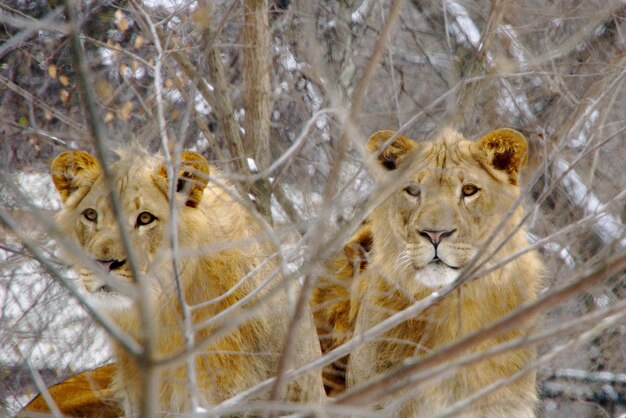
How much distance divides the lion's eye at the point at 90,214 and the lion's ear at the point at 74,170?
0.75ft

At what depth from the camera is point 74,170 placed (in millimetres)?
5016

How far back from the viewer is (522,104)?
6887mm

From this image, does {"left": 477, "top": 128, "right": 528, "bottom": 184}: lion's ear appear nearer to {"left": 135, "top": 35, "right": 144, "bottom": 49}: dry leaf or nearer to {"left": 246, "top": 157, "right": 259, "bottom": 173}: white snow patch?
{"left": 246, "top": 157, "right": 259, "bottom": 173}: white snow patch

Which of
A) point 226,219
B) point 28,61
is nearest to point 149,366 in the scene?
point 226,219

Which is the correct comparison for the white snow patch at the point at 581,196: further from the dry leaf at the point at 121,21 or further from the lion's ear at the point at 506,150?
the dry leaf at the point at 121,21

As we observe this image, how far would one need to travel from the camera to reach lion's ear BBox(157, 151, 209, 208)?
186 inches

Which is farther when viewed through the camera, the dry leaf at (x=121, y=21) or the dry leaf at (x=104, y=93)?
the dry leaf at (x=121, y=21)

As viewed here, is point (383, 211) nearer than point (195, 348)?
No

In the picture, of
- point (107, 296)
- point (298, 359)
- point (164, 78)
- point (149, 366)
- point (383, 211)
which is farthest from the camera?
point (164, 78)

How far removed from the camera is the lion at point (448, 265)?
5023mm

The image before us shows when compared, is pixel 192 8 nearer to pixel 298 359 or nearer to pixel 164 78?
pixel 164 78

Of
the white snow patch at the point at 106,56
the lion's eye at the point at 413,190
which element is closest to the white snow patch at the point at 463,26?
the lion's eye at the point at 413,190

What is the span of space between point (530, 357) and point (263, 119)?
239 centimetres

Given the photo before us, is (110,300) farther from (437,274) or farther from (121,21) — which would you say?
(121,21)
